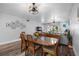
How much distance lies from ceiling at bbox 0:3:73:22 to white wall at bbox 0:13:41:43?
2.2 inches

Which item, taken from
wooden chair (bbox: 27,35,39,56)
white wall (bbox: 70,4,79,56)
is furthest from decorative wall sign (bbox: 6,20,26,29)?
white wall (bbox: 70,4,79,56)

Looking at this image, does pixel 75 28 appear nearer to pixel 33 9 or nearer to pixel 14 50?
pixel 33 9

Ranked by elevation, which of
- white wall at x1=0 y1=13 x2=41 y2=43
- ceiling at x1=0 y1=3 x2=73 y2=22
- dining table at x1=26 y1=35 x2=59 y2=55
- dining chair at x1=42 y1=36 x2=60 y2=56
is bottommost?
dining chair at x1=42 y1=36 x2=60 y2=56

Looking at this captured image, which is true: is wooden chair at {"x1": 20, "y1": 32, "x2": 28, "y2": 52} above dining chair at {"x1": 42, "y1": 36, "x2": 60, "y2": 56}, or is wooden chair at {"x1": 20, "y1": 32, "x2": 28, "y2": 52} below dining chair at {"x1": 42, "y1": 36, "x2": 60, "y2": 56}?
above

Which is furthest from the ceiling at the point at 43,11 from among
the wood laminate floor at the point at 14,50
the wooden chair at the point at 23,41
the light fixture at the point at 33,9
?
the wood laminate floor at the point at 14,50

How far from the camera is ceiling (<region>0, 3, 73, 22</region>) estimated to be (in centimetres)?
143

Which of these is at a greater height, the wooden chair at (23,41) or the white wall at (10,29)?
the white wall at (10,29)

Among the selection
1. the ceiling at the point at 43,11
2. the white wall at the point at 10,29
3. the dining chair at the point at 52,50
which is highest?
the ceiling at the point at 43,11

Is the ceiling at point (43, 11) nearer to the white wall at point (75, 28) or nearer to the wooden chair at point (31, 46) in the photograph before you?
the white wall at point (75, 28)

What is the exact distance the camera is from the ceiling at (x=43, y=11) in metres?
1.43

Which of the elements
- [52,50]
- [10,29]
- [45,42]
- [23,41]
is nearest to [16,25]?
[10,29]

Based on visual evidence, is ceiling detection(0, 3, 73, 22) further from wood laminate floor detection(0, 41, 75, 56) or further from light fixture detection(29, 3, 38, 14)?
wood laminate floor detection(0, 41, 75, 56)

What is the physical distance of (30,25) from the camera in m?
1.47

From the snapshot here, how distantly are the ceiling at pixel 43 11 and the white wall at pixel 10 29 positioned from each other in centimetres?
5
